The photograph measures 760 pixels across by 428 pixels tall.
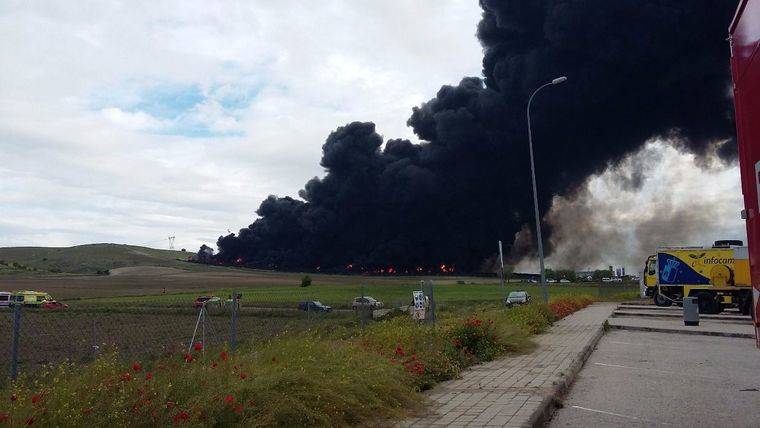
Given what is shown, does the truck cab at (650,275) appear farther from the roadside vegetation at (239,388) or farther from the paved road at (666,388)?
the roadside vegetation at (239,388)

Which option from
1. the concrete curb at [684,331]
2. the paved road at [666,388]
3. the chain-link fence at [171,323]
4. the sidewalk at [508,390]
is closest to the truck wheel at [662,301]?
the concrete curb at [684,331]

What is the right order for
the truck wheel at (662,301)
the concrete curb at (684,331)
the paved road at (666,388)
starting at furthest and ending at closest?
1. the truck wheel at (662,301)
2. the concrete curb at (684,331)
3. the paved road at (666,388)

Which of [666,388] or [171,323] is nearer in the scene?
[666,388]

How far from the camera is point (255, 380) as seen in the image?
16.4 ft

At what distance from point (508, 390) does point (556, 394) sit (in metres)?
0.52

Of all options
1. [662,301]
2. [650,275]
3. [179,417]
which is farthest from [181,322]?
[650,275]

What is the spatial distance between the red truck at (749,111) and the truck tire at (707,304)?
22.9 meters

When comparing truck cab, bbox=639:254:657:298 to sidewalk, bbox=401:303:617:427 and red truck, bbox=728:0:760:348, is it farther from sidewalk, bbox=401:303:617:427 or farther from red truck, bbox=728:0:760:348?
red truck, bbox=728:0:760:348

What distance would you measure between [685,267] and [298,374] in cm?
2635

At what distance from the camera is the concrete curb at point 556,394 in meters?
5.68

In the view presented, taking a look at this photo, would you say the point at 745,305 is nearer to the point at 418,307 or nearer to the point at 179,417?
the point at 418,307

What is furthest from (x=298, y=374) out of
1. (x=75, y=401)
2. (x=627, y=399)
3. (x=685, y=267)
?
(x=685, y=267)

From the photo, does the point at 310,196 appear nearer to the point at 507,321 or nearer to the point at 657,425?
the point at 507,321

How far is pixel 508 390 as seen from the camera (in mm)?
6977
